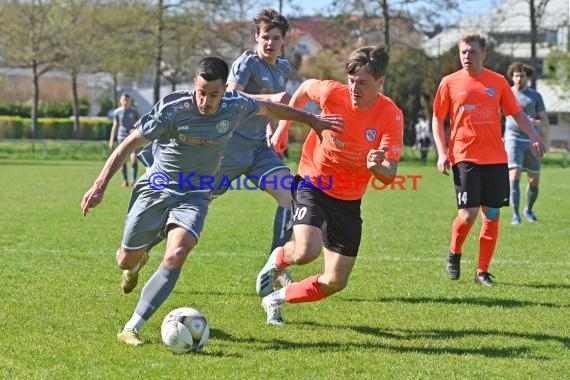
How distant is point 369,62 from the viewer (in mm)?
5758

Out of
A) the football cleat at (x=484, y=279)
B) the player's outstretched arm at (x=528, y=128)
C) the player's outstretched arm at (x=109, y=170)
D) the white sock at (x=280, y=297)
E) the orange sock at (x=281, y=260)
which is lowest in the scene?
the football cleat at (x=484, y=279)

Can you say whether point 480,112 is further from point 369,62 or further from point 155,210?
point 155,210

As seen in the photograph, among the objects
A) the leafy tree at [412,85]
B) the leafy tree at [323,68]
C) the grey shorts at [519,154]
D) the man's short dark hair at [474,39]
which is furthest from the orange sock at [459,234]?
the leafy tree at [323,68]

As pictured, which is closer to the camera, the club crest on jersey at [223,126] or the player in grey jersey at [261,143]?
the club crest on jersey at [223,126]

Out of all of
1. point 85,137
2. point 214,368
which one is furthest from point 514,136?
point 85,137

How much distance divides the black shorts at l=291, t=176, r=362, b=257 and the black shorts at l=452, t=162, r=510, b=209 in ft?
7.42

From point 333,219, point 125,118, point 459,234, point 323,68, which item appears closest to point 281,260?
point 333,219

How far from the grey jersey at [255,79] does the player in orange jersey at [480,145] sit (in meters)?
1.61

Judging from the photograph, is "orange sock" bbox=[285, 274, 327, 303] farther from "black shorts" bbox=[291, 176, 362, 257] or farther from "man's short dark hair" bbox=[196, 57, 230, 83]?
"man's short dark hair" bbox=[196, 57, 230, 83]

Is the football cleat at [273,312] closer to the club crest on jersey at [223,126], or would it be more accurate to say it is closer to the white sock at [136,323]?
the white sock at [136,323]

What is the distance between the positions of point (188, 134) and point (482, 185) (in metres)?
3.43

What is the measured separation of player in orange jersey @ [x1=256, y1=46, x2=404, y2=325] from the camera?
5.98 m

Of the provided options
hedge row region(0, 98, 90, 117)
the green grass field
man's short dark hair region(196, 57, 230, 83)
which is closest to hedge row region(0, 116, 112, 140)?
hedge row region(0, 98, 90, 117)

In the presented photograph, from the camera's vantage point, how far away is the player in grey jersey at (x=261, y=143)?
25.2 ft
